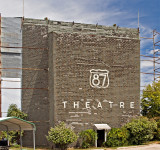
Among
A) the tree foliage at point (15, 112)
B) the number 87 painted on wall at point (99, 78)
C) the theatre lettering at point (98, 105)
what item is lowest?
the tree foliage at point (15, 112)

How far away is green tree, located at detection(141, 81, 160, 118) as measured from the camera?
35.8 m

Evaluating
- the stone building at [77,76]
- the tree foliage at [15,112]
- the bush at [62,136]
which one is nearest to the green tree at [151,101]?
the stone building at [77,76]

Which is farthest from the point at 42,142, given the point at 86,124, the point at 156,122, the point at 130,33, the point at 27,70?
the point at 130,33

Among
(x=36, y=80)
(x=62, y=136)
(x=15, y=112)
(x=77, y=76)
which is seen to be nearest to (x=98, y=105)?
(x=77, y=76)

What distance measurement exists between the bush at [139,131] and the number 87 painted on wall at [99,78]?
5.14m

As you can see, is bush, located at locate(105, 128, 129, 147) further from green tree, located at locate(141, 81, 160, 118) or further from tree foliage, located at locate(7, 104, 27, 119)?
tree foliage, located at locate(7, 104, 27, 119)

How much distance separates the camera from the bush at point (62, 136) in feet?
90.8

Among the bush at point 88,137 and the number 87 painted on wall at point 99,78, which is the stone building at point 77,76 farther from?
the bush at point 88,137

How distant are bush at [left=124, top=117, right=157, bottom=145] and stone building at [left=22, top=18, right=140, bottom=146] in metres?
1.45

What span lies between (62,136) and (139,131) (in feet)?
27.8

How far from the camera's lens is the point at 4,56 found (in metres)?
33.1

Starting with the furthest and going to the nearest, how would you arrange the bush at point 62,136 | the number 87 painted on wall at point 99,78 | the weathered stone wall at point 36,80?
the weathered stone wall at point 36,80 < the number 87 painted on wall at point 99,78 < the bush at point 62,136

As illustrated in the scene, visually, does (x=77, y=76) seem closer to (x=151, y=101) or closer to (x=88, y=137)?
(x=88, y=137)

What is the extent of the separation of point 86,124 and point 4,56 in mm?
12045
